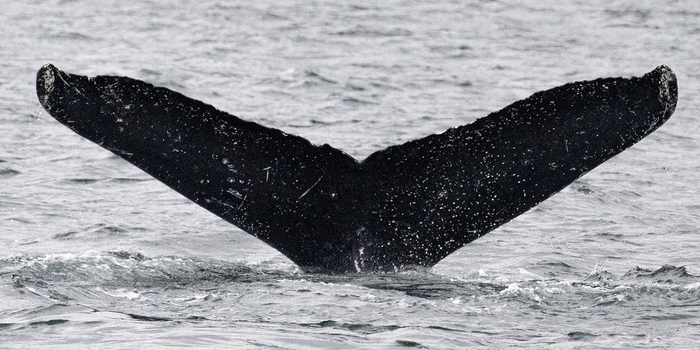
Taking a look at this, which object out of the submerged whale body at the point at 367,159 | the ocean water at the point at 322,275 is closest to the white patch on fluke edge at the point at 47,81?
the submerged whale body at the point at 367,159

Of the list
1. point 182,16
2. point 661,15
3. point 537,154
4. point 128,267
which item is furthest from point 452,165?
point 661,15

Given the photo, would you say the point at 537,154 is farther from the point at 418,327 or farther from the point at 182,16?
the point at 182,16

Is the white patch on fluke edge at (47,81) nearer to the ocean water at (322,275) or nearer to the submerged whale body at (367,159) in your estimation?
the submerged whale body at (367,159)

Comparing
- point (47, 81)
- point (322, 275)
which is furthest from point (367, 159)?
point (47, 81)

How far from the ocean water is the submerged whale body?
0.43 m

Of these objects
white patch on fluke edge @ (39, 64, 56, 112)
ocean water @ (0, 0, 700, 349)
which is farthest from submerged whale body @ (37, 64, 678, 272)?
ocean water @ (0, 0, 700, 349)

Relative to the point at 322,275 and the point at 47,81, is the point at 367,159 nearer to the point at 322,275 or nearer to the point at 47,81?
the point at 322,275

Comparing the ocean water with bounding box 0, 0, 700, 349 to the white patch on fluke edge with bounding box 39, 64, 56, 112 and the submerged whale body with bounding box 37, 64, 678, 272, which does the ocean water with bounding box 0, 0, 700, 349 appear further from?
the white patch on fluke edge with bounding box 39, 64, 56, 112

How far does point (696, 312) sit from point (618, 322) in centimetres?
53

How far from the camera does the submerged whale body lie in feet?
20.5

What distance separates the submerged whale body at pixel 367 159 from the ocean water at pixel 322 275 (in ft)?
1.40

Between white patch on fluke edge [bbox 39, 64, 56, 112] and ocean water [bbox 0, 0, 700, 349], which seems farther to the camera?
ocean water [bbox 0, 0, 700, 349]

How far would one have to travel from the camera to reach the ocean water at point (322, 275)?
21.4 feet

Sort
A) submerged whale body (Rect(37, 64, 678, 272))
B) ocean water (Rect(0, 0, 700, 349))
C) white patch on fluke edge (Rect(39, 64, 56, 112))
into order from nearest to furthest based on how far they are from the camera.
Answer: white patch on fluke edge (Rect(39, 64, 56, 112)) → submerged whale body (Rect(37, 64, 678, 272)) → ocean water (Rect(0, 0, 700, 349))
